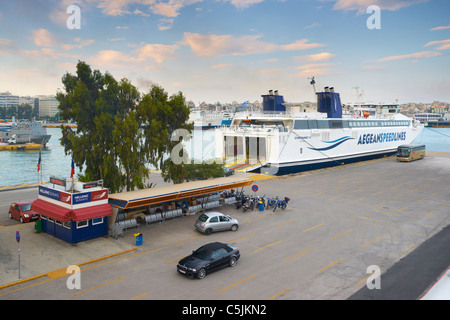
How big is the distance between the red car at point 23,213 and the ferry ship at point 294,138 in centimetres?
2546

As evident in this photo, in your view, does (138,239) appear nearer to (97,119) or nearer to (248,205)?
(97,119)

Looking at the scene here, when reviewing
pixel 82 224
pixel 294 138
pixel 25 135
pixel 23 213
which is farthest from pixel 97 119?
pixel 25 135

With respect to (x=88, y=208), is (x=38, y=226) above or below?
below

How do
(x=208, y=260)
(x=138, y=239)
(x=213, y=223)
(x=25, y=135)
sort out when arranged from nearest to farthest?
(x=208, y=260) < (x=138, y=239) < (x=213, y=223) < (x=25, y=135)

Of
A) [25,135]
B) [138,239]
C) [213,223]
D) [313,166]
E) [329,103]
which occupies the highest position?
[329,103]

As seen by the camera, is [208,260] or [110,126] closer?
[208,260]

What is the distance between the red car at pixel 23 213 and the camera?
861 inches

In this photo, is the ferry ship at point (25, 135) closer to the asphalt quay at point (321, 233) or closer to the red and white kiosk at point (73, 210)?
the red and white kiosk at point (73, 210)

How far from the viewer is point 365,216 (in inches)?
963

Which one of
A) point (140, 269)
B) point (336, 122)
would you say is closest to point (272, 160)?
point (336, 122)

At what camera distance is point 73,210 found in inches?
699

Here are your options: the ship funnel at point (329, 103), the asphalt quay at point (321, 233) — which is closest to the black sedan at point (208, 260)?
the asphalt quay at point (321, 233)

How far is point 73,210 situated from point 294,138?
32.8 m
